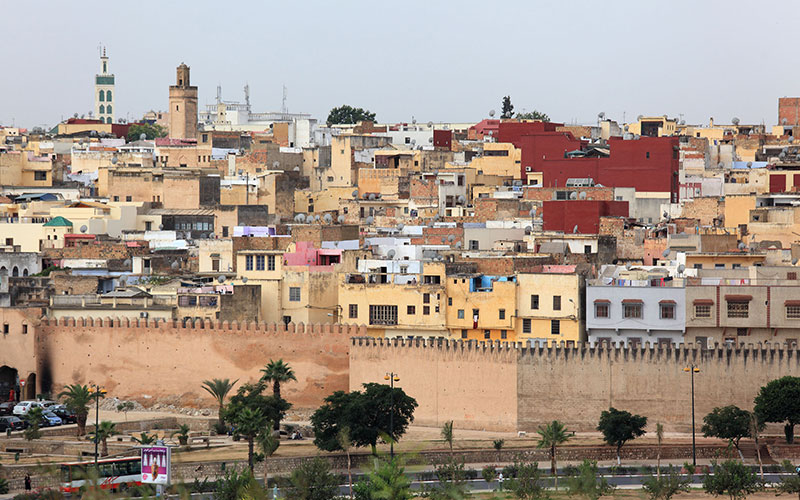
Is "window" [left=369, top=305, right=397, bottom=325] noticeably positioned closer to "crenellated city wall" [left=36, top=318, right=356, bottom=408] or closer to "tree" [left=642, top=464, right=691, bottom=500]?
"crenellated city wall" [left=36, top=318, right=356, bottom=408]

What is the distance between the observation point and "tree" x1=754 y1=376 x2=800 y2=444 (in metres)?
38.9

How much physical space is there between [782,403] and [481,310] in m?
8.50

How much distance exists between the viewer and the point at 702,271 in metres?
45.7

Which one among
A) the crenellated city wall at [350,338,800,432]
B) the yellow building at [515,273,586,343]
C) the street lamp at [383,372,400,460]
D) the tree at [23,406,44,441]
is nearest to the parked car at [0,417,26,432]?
the tree at [23,406,44,441]

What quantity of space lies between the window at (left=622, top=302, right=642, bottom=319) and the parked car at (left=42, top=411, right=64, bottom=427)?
44.8 ft

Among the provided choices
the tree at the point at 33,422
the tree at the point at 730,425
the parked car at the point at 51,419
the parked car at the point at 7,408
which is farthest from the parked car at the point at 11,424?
the tree at the point at 730,425

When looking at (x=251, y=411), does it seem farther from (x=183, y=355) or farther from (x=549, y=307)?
(x=549, y=307)

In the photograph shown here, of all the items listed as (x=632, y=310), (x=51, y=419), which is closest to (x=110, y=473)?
(x=51, y=419)

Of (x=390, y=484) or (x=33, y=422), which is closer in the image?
(x=390, y=484)

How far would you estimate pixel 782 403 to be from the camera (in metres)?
39.0

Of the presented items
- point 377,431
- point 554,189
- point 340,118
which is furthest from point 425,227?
point 340,118

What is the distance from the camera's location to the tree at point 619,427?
129ft

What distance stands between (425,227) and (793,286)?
56.2 feet

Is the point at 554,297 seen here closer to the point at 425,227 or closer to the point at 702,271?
the point at 702,271
